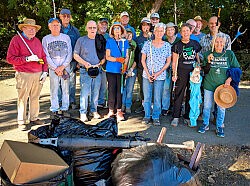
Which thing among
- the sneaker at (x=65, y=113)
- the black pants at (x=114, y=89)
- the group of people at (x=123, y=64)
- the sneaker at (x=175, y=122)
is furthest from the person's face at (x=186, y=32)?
the sneaker at (x=65, y=113)

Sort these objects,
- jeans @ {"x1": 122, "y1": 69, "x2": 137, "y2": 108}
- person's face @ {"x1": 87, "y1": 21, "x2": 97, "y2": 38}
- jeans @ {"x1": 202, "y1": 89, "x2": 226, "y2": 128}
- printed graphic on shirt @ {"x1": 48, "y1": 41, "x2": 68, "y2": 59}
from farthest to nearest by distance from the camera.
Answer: jeans @ {"x1": 122, "y1": 69, "x2": 137, "y2": 108} → person's face @ {"x1": 87, "y1": 21, "x2": 97, "y2": 38} → printed graphic on shirt @ {"x1": 48, "y1": 41, "x2": 68, "y2": 59} → jeans @ {"x1": 202, "y1": 89, "x2": 226, "y2": 128}

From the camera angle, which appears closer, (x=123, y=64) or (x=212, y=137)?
(x=212, y=137)

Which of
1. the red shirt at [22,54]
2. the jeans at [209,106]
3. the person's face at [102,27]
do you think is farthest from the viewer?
the person's face at [102,27]

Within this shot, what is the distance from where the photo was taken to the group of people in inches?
206

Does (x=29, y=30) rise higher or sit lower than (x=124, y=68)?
higher

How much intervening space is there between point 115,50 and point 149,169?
324cm

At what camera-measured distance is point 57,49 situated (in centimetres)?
559

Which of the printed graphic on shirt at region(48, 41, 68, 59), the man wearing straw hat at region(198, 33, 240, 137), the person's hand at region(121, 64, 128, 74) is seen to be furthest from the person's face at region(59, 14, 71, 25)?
the man wearing straw hat at region(198, 33, 240, 137)

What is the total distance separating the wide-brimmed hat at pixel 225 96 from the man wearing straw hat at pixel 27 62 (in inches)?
111

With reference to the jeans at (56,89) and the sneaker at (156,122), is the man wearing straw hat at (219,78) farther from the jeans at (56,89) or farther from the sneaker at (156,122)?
the jeans at (56,89)

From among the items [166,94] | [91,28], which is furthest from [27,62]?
[166,94]

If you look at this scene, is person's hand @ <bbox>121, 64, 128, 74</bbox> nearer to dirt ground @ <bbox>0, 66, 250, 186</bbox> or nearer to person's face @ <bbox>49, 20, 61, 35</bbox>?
dirt ground @ <bbox>0, 66, 250, 186</bbox>

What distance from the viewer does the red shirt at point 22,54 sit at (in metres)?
5.07

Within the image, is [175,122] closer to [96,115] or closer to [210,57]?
[210,57]
